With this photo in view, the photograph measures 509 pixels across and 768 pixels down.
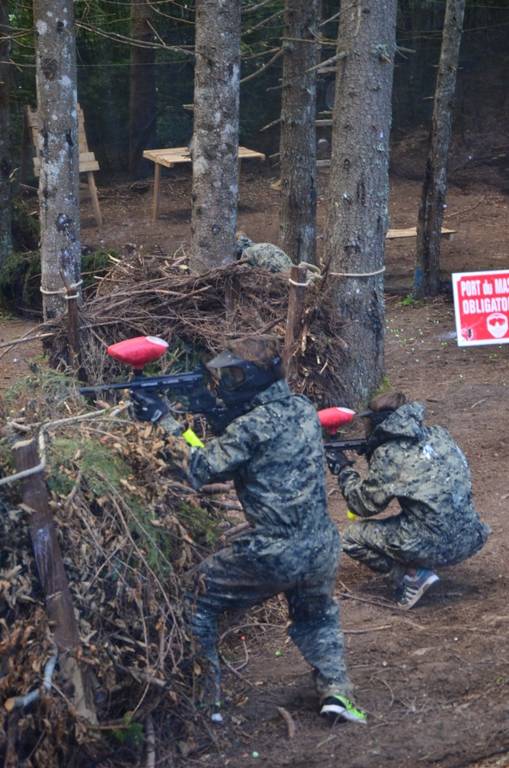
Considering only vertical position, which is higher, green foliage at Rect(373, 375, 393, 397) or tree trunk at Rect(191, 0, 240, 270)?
tree trunk at Rect(191, 0, 240, 270)

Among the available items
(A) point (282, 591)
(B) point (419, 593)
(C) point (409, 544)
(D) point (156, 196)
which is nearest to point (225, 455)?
(A) point (282, 591)

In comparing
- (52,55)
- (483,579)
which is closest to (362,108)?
(52,55)

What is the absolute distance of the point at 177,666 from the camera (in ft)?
15.4

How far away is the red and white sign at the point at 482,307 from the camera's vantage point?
28.1 ft

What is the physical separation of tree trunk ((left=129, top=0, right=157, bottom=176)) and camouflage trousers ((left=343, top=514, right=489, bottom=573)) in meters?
15.3

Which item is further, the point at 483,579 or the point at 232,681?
the point at 483,579

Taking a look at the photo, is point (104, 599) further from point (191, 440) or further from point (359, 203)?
point (359, 203)

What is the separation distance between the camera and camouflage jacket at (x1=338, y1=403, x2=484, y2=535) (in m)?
6.02

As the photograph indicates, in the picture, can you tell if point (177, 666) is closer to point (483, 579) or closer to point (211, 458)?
point (211, 458)

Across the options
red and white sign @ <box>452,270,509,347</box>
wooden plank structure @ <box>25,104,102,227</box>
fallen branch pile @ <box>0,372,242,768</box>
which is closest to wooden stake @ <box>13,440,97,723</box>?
fallen branch pile @ <box>0,372,242,768</box>

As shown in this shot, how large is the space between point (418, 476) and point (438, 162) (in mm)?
8211

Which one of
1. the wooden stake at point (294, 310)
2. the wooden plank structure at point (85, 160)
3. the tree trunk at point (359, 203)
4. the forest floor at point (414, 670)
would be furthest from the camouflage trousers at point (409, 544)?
the wooden plank structure at point (85, 160)

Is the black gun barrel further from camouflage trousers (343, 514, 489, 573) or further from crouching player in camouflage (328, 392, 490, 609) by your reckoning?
camouflage trousers (343, 514, 489, 573)

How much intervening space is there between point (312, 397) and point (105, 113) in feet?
43.7
